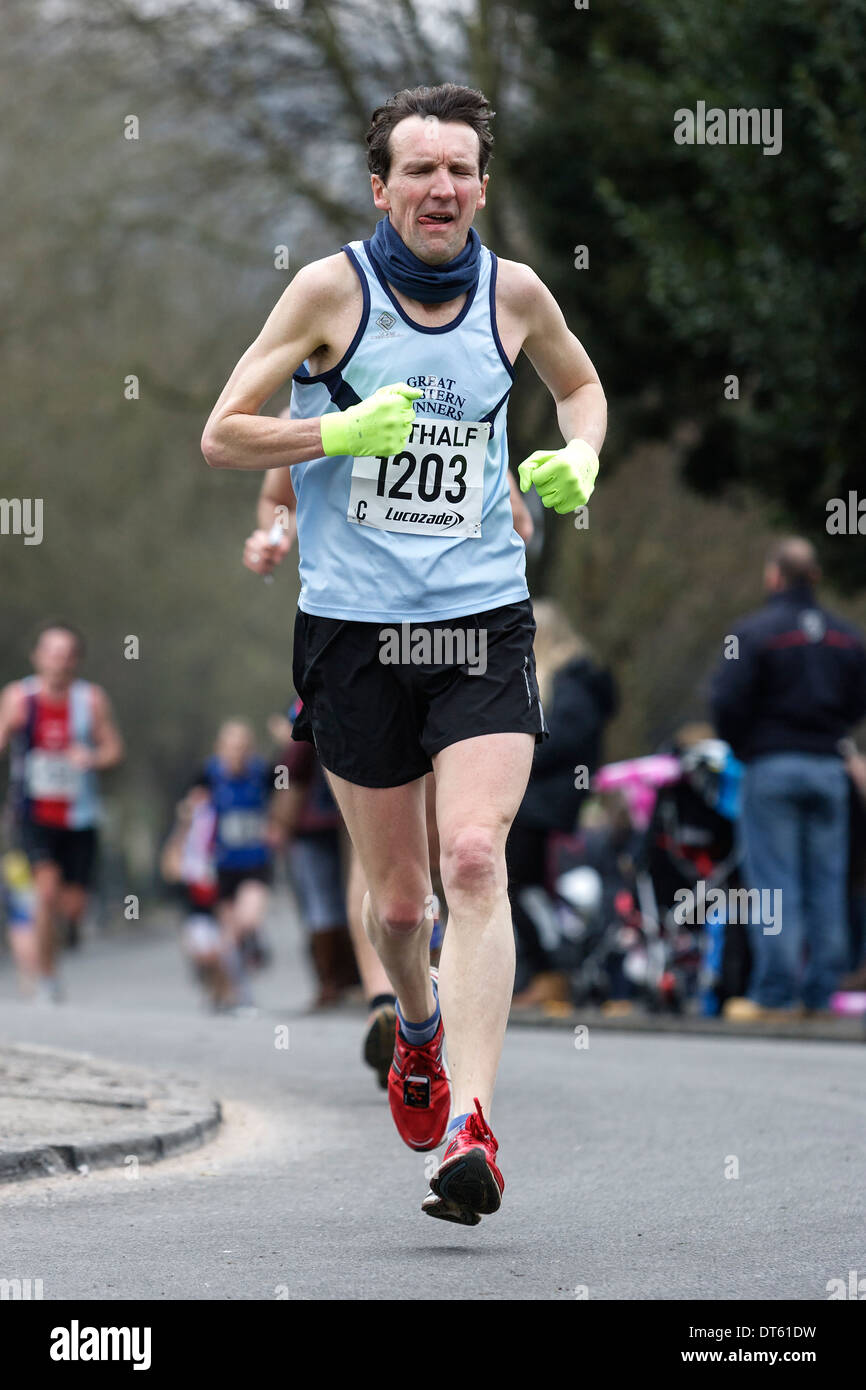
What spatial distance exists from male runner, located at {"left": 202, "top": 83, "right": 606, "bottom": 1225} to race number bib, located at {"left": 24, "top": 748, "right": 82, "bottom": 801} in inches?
335

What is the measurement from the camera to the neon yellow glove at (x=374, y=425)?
4934 mm

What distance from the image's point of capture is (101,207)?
2320 cm

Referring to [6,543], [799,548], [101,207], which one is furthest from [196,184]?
[799,548]

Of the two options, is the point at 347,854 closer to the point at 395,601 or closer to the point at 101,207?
the point at 395,601

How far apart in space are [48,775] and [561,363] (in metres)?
8.55

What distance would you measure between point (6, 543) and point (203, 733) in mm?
9803

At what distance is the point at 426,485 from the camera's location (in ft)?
16.9

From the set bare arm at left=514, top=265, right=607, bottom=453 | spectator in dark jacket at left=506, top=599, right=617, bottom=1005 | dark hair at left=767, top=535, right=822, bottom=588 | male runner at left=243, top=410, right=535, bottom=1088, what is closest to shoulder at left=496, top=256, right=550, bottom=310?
bare arm at left=514, top=265, right=607, bottom=453

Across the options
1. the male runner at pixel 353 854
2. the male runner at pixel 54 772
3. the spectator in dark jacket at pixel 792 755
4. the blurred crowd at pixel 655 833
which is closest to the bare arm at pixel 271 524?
the male runner at pixel 353 854

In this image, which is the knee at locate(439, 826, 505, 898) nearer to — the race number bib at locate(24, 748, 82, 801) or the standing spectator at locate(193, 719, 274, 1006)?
the race number bib at locate(24, 748, 82, 801)

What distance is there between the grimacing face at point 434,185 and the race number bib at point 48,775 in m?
8.79

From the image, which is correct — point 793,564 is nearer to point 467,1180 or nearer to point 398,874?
point 398,874

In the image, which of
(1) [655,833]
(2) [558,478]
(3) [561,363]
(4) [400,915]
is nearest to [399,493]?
(2) [558,478]

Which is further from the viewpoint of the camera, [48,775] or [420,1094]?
[48,775]
